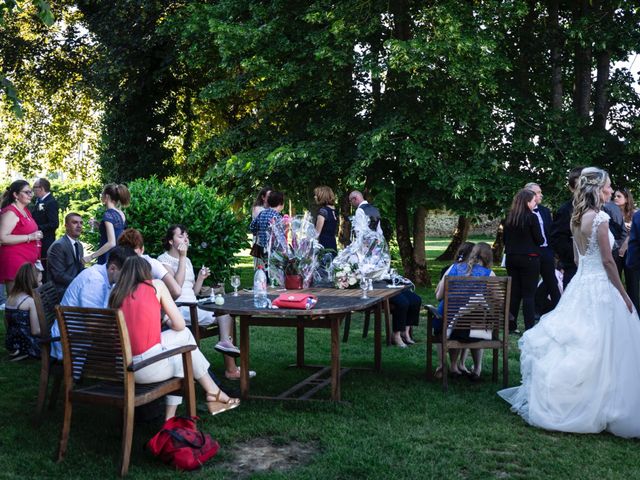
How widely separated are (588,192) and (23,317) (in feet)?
17.8

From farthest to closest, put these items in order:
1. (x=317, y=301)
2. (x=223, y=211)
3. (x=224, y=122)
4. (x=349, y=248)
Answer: (x=224, y=122), (x=223, y=211), (x=349, y=248), (x=317, y=301)

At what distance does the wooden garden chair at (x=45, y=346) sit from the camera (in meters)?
5.61

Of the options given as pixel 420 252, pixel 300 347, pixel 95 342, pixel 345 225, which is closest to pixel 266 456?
pixel 95 342

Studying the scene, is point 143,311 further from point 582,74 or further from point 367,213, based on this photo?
point 582,74

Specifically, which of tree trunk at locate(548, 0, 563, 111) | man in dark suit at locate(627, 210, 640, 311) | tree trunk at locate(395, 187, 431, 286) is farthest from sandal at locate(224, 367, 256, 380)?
tree trunk at locate(548, 0, 563, 111)

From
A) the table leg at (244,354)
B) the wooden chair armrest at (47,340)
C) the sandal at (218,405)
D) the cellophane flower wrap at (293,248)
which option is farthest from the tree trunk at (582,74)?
the wooden chair armrest at (47,340)

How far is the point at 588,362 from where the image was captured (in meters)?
5.56

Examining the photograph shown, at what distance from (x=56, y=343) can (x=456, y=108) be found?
32.3 ft

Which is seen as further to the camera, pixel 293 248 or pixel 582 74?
pixel 582 74

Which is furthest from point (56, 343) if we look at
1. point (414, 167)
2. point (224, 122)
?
point (224, 122)

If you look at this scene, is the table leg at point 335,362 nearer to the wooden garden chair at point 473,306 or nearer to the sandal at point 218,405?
the sandal at point 218,405

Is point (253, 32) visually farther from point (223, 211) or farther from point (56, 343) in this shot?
point (56, 343)

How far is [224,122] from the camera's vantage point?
2167 centimetres

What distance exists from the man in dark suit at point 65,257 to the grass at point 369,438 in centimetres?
110
